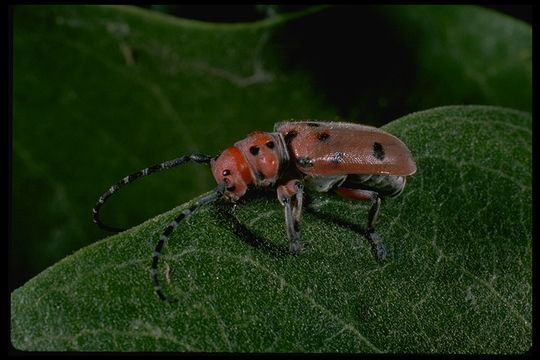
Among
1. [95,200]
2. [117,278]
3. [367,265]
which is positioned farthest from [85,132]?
[367,265]

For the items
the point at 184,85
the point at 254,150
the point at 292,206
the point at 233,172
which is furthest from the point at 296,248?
the point at 184,85

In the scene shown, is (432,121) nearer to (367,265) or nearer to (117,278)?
(367,265)

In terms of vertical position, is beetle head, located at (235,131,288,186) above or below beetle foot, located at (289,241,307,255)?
above

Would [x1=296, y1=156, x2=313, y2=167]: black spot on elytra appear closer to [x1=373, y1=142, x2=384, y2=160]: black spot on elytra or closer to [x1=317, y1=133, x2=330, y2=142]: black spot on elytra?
[x1=317, y1=133, x2=330, y2=142]: black spot on elytra

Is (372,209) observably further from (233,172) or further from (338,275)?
(233,172)

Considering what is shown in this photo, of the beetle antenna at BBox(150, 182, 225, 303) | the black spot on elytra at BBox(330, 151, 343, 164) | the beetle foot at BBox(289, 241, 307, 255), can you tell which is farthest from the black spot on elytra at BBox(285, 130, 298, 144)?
the beetle foot at BBox(289, 241, 307, 255)

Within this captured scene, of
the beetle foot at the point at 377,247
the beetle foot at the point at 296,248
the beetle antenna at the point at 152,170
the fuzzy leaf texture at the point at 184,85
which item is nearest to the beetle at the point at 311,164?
the beetle antenna at the point at 152,170
